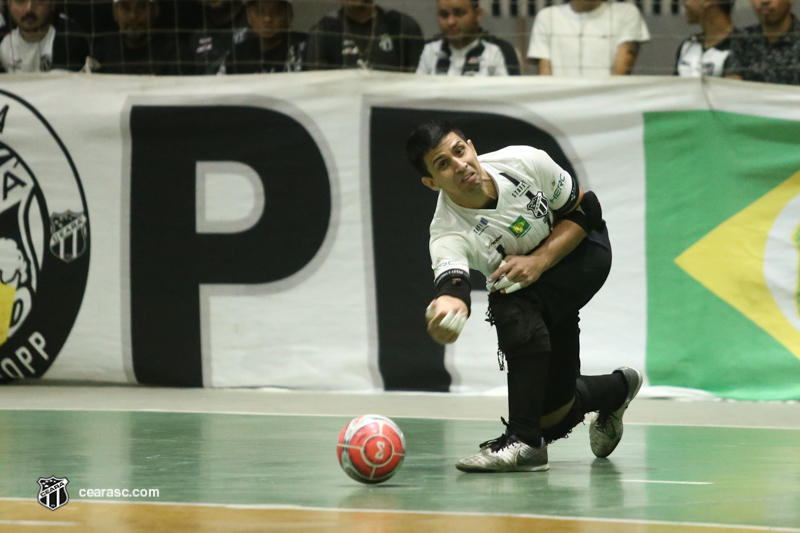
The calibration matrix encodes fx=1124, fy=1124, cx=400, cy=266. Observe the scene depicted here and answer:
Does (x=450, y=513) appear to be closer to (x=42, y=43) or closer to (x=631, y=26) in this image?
(x=631, y=26)

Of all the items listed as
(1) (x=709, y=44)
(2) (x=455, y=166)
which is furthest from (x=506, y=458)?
(1) (x=709, y=44)

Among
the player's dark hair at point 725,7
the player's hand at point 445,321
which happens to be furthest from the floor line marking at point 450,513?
the player's dark hair at point 725,7

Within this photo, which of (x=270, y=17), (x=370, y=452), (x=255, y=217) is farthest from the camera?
(x=270, y=17)

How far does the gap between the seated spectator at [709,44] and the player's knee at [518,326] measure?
4.46m

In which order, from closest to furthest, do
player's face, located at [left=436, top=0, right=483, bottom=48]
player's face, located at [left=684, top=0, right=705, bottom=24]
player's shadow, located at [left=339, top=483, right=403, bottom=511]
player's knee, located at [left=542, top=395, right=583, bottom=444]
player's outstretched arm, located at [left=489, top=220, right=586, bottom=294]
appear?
player's shadow, located at [left=339, top=483, right=403, bottom=511] < player's outstretched arm, located at [left=489, top=220, right=586, bottom=294] < player's knee, located at [left=542, top=395, right=583, bottom=444] < player's face, located at [left=436, top=0, right=483, bottom=48] < player's face, located at [left=684, top=0, right=705, bottom=24]

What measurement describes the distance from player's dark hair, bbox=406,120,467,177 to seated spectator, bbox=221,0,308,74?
15.2 ft

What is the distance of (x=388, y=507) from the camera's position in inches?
167

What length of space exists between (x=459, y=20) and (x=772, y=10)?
2.49 metres

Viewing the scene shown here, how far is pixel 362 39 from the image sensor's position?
9.55 m

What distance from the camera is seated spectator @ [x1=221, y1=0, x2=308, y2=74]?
9.62m

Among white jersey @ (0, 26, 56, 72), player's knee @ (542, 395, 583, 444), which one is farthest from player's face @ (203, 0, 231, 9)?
player's knee @ (542, 395, 583, 444)

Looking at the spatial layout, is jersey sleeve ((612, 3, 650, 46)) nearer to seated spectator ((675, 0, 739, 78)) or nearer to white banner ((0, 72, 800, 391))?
seated spectator ((675, 0, 739, 78))

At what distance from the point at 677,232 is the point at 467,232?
3.82 metres

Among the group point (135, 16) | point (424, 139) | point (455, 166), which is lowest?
point (455, 166)
